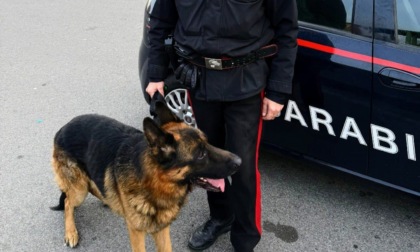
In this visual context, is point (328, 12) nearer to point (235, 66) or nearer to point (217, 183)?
point (235, 66)

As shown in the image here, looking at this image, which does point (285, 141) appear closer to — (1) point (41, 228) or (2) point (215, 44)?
(2) point (215, 44)

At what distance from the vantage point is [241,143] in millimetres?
2301

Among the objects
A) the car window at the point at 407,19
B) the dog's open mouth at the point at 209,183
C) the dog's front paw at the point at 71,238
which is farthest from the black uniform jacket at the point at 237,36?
the dog's front paw at the point at 71,238

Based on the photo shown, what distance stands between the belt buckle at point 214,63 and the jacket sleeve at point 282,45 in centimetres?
28

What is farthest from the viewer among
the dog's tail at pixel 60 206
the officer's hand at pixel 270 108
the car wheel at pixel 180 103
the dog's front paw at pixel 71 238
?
the car wheel at pixel 180 103

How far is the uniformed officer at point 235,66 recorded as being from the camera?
2.01 meters

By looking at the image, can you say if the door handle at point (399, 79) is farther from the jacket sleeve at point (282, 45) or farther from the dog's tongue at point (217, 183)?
the dog's tongue at point (217, 183)

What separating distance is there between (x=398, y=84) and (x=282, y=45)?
2.50 ft

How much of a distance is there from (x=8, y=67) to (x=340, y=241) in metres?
4.68

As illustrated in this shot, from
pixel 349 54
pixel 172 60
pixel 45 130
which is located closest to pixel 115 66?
pixel 45 130

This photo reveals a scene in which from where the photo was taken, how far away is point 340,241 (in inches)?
111

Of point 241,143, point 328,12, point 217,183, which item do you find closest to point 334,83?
point 328,12

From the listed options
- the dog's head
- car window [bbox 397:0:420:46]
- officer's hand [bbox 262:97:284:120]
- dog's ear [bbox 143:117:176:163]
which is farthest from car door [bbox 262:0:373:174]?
dog's ear [bbox 143:117:176:163]

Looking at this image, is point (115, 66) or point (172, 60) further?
point (115, 66)
